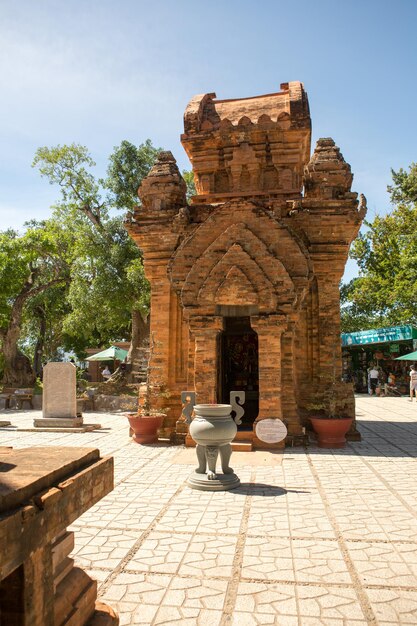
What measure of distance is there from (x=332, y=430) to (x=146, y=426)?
3.82m

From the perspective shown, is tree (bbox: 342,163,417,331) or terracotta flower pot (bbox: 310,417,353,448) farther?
tree (bbox: 342,163,417,331)

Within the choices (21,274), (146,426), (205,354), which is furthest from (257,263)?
(21,274)

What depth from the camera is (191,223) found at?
36.4 ft

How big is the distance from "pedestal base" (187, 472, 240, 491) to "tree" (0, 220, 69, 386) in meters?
18.1

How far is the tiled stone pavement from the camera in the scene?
3.45m

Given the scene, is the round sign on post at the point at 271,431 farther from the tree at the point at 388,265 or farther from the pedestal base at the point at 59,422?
the tree at the point at 388,265

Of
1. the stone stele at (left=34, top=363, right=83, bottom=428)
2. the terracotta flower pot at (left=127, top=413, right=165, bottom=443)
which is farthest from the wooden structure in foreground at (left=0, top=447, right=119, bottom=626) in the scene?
the stone stele at (left=34, top=363, right=83, bottom=428)

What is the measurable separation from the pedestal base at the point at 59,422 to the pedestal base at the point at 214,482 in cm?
679

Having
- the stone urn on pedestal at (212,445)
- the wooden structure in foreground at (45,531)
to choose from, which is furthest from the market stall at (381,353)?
the wooden structure in foreground at (45,531)

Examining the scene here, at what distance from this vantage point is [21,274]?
2255cm

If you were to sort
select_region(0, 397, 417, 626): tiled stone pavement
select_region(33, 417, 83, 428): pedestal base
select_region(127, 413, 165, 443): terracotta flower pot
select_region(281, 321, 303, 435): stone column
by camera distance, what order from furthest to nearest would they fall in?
1. select_region(33, 417, 83, 428): pedestal base
2. select_region(127, 413, 165, 443): terracotta flower pot
3. select_region(281, 321, 303, 435): stone column
4. select_region(0, 397, 417, 626): tiled stone pavement

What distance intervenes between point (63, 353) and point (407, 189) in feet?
106

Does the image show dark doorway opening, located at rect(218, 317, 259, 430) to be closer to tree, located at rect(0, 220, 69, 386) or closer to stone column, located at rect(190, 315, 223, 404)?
stone column, located at rect(190, 315, 223, 404)

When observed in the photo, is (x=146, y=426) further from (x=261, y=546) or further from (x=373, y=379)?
(x=373, y=379)
